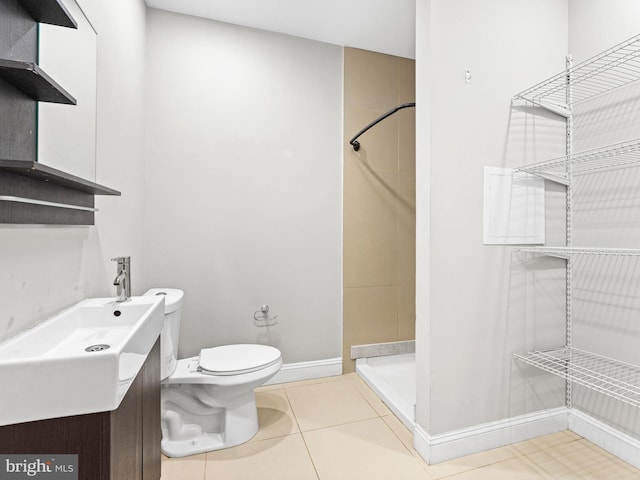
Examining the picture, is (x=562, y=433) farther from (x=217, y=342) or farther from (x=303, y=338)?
(x=217, y=342)

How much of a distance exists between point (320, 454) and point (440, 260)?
1143mm

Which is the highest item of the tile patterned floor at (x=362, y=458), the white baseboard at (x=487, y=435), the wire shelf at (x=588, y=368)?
the wire shelf at (x=588, y=368)

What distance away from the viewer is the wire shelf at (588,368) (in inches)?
60.1

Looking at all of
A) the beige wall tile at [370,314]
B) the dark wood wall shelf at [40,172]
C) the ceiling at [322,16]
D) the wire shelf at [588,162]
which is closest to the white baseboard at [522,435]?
the beige wall tile at [370,314]

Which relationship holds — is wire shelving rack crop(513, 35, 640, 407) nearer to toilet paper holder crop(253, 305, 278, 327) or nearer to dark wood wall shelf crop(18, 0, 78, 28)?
toilet paper holder crop(253, 305, 278, 327)

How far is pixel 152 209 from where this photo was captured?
2.17 meters

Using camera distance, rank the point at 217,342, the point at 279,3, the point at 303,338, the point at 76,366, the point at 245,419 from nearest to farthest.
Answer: the point at 76,366, the point at 245,419, the point at 279,3, the point at 217,342, the point at 303,338

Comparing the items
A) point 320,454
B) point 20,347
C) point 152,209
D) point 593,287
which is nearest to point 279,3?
point 152,209

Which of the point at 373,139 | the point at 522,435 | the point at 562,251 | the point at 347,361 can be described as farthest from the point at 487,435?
the point at 373,139

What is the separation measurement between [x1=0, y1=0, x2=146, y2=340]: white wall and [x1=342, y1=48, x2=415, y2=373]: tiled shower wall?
144 centimetres

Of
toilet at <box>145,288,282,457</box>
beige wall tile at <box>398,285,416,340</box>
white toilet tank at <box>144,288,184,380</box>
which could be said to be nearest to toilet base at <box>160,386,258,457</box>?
toilet at <box>145,288,282,457</box>

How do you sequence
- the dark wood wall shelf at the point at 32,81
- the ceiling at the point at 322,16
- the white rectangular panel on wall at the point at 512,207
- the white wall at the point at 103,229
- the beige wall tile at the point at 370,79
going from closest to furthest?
the dark wood wall shelf at the point at 32,81 < the white wall at the point at 103,229 < the white rectangular panel on wall at the point at 512,207 < the ceiling at the point at 322,16 < the beige wall tile at the point at 370,79

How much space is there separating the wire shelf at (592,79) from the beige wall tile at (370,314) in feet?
5.32

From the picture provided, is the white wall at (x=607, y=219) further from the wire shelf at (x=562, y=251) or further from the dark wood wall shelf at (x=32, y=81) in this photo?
the dark wood wall shelf at (x=32, y=81)
